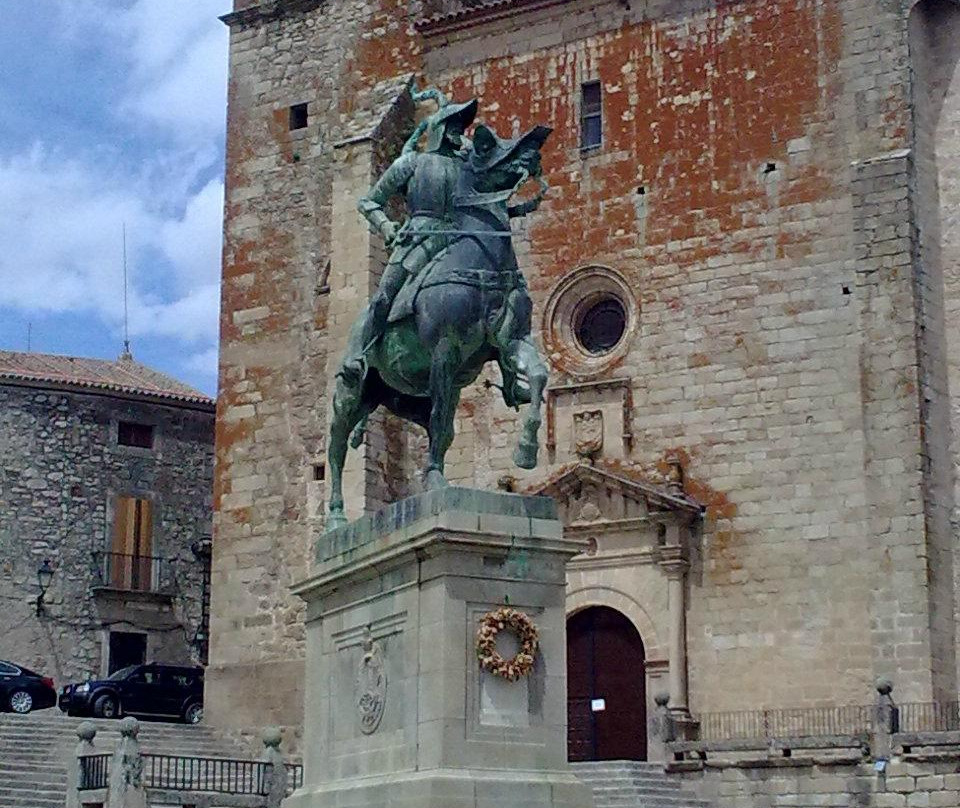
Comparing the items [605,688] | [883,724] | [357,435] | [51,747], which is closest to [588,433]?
[605,688]

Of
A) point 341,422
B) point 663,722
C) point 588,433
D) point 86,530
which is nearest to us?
point 341,422

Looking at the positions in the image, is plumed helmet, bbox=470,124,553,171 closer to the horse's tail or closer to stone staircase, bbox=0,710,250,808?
the horse's tail

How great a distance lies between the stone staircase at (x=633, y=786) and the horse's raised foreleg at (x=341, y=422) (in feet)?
23.3

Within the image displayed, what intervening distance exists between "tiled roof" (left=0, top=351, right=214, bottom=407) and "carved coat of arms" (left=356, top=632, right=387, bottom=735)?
2029 cm

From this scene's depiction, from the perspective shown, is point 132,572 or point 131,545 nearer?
point 132,572

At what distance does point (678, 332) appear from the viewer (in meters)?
23.0

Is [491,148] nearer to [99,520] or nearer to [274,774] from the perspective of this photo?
[274,774]

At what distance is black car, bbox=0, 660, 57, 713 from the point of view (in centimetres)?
2573

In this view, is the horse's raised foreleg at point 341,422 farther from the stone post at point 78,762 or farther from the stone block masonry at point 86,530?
the stone block masonry at point 86,530

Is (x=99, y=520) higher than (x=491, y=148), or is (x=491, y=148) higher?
(x=99, y=520)

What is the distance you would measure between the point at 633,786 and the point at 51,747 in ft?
22.3

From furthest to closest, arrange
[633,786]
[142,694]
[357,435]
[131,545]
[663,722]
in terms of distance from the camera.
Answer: [131,545] < [142,694] < [663,722] < [633,786] < [357,435]

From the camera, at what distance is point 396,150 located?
24922 millimetres

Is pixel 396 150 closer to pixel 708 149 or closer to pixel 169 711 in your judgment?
pixel 708 149
